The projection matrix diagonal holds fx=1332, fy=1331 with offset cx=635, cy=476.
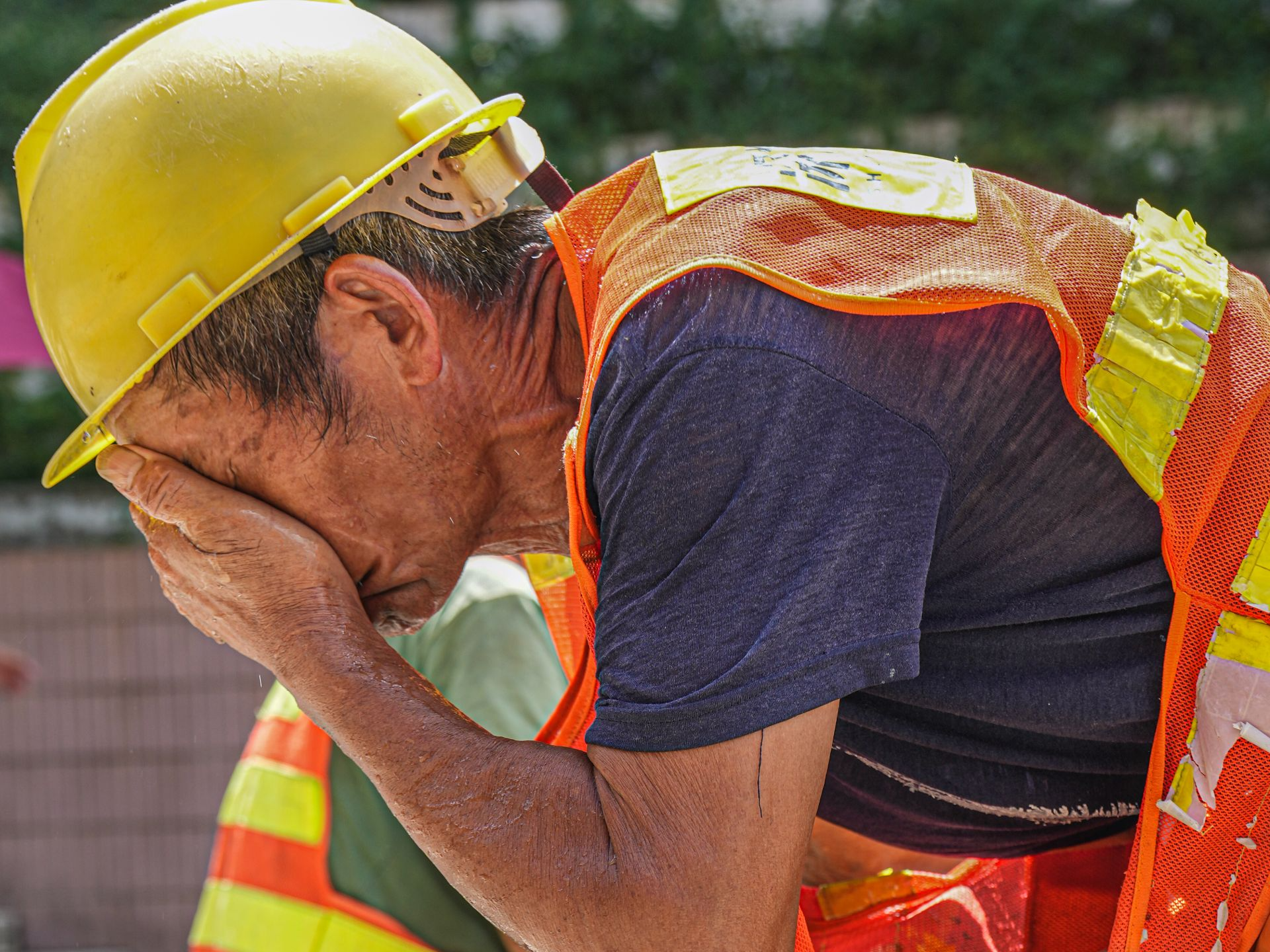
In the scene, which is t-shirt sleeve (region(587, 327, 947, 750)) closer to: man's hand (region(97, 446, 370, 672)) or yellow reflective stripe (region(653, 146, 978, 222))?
yellow reflective stripe (region(653, 146, 978, 222))

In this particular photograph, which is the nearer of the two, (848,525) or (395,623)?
(848,525)

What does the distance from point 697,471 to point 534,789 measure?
442 mm

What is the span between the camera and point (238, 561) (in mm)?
1938

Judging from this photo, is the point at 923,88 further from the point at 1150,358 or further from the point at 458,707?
the point at 1150,358

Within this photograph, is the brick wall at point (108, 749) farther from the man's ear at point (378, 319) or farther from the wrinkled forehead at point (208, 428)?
the man's ear at point (378, 319)

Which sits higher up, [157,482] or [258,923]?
[157,482]

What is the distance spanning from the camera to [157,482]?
2.00 m

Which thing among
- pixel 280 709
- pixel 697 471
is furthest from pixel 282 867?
pixel 697 471

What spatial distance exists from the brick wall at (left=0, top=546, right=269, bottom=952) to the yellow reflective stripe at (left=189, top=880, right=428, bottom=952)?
15.1 feet

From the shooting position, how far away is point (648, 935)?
150 cm

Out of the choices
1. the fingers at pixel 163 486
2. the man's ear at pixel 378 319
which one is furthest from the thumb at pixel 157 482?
the man's ear at pixel 378 319

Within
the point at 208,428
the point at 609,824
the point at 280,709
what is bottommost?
the point at 280,709

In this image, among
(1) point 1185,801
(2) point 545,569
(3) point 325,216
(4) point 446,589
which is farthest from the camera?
(2) point 545,569

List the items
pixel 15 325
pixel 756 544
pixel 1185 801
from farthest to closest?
pixel 15 325, pixel 1185 801, pixel 756 544
